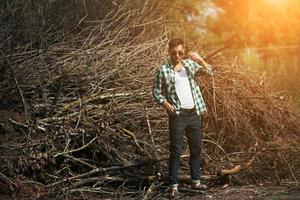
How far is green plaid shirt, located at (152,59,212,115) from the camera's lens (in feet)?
25.4

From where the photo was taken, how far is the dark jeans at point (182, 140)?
780cm

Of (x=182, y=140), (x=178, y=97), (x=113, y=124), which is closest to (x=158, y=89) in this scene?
(x=178, y=97)

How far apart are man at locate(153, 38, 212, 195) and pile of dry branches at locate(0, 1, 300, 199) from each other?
0.60m

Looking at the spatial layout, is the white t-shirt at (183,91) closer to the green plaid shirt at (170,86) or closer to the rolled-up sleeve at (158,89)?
the green plaid shirt at (170,86)

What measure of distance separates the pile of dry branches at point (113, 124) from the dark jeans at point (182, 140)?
1.33 ft

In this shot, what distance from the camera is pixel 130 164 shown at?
851 cm

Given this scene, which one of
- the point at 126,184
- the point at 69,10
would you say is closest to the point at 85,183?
the point at 126,184

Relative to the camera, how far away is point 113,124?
8914mm

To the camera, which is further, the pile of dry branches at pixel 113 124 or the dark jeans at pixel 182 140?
the pile of dry branches at pixel 113 124

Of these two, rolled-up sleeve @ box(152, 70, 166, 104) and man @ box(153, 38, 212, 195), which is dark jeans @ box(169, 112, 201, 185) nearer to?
man @ box(153, 38, 212, 195)

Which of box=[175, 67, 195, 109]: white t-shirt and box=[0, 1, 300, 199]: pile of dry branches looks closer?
box=[175, 67, 195, 109]: white t-shirt

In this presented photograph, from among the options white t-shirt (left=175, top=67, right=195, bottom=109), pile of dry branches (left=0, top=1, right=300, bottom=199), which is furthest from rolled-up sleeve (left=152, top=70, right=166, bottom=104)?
pile of dry branches (left=0, top=1, right=300, bottom=199)

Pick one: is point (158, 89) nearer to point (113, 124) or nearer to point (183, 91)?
point (183, 91)

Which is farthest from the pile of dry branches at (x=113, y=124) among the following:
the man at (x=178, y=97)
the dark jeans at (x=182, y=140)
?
the man at (x=178, y=97)
